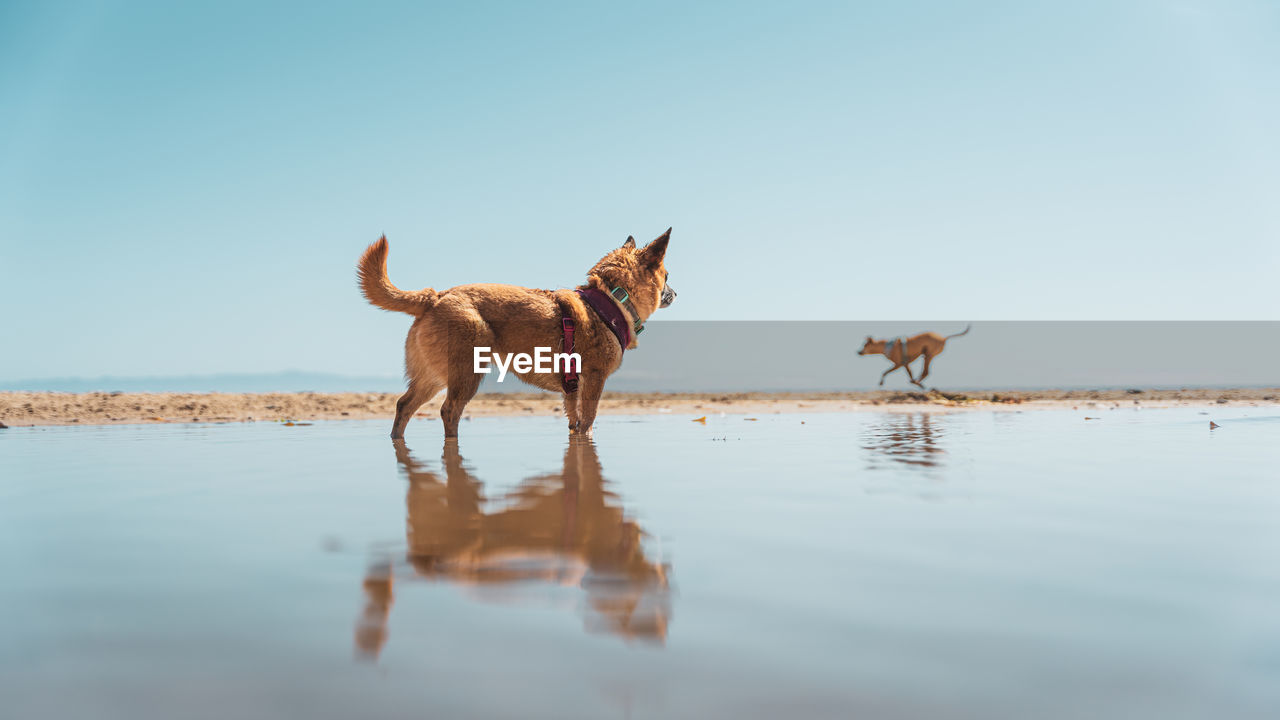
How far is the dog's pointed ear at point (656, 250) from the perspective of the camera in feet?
25.8

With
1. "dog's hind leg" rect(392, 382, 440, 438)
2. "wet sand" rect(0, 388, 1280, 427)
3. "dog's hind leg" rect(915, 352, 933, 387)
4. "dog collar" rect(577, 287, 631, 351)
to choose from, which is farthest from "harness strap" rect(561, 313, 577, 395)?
"dog's hind leg" rect(915, 352, 933, 387)

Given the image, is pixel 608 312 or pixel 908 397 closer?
pixel 608 312

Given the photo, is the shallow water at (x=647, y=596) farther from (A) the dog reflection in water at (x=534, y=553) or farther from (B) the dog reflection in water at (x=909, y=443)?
(B) the dog reflection in water at (x=909, y=443)

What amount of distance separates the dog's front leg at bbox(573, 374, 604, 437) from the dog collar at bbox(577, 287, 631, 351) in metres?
0.49

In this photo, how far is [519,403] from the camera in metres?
14.8

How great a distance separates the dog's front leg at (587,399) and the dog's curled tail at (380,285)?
1.74m

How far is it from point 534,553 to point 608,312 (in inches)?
212

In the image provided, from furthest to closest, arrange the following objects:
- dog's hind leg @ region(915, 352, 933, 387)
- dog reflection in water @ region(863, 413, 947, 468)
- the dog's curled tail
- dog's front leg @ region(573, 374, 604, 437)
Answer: dog's hind leg @ region(915, 352, 933, 387) → dog's front leg @ region(573, 374, 604, 437) → the dog's curled tail → dog reflection in water @ region(863, 413, 947, 468)

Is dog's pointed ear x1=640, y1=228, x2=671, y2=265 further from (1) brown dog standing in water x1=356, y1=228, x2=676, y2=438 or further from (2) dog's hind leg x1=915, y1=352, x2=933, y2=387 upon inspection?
(2) dog's hind leg x1=915, y1=352, x2=933, y2=387

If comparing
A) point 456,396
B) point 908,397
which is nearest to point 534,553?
point 456,396

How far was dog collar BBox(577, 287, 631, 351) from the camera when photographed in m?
7.58

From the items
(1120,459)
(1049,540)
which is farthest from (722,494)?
(1120,459)

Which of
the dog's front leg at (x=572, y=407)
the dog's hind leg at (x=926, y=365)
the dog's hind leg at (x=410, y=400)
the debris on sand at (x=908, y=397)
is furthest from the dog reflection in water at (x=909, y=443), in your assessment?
the dog's hind leg at (x=926, y=365)

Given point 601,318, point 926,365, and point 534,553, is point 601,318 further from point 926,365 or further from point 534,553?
point 926,365
